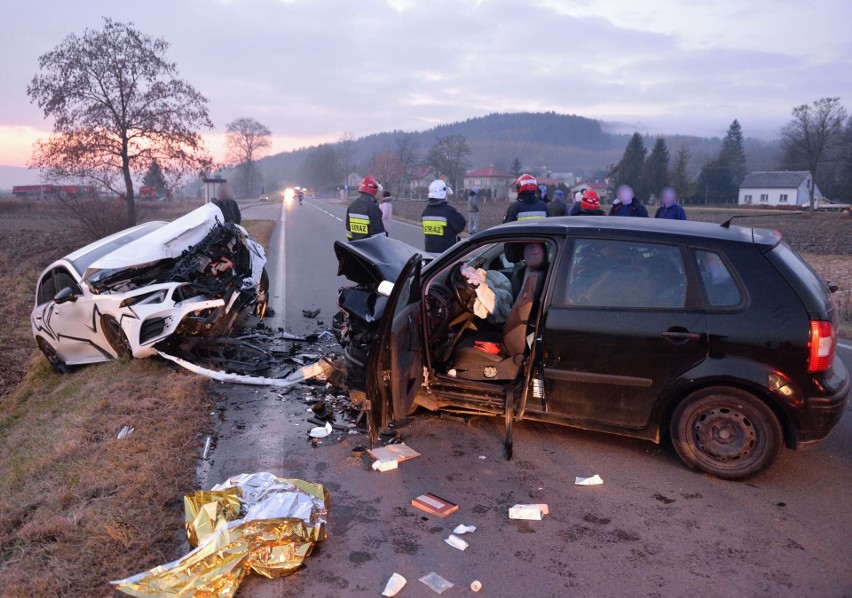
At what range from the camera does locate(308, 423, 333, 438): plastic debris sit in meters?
4.99

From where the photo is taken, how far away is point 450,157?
7838 cm

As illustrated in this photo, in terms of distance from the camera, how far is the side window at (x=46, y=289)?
7277 millimetres

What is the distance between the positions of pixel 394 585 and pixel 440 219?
583 centimetres

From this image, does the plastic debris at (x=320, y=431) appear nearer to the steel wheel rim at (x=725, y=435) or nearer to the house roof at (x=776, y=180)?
the steel wheel rim at (x=725, y=435)

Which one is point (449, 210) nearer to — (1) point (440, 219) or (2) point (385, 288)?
(1) point (440, 219)

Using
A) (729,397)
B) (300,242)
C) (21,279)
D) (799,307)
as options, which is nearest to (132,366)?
(729,397)

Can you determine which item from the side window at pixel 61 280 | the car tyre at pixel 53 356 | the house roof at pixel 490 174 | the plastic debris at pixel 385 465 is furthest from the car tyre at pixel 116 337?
the house roof at pixel 490 174

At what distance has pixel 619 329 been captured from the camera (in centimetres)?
435

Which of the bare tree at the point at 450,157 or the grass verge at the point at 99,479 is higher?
the bare tree at the point at 450,157

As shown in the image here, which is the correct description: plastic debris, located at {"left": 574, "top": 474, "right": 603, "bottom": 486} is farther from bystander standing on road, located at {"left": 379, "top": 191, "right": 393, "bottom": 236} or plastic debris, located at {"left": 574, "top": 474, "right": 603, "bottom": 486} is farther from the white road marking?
bystander standing on road, located at {"left": 379, "top": 191, "right": 393, "bottom": 236}

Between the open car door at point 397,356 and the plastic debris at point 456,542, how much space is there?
3.23 feet

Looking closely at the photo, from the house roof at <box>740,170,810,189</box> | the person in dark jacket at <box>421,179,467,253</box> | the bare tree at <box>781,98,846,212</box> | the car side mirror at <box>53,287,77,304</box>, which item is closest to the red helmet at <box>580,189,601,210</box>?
the person in dark jacket at <box>421,179,467,253</box>

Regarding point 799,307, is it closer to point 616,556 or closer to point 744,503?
point 744,503

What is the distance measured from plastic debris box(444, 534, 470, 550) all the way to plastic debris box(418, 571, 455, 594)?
0.90 ft
